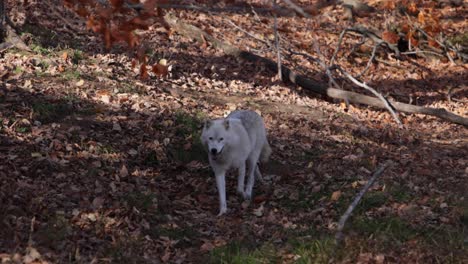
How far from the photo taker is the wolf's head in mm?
8789

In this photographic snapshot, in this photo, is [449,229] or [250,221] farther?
[250,221]

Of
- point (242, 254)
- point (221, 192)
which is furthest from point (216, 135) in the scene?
point (242, 254)

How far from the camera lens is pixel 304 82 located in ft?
50.7

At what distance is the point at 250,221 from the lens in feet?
27.5

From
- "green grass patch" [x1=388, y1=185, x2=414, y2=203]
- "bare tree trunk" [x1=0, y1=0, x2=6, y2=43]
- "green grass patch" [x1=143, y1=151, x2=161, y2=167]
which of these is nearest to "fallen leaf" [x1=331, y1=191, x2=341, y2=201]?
"green grass patch" [x1=388, y1=185, x2=414, y2=203]

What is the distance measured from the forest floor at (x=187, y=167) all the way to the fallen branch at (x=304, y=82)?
0.78ft

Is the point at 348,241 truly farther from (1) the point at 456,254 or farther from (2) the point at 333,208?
(2) the point at 333,208

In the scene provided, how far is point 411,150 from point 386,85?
5.72 m

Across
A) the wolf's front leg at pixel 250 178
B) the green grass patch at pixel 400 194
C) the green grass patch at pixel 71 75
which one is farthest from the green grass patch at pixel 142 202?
the green grass patch at pixel 71 75

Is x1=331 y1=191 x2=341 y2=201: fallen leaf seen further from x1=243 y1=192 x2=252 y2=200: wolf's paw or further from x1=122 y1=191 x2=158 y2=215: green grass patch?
x1=122 y1=191 x2=158 y2=215: green grass patch

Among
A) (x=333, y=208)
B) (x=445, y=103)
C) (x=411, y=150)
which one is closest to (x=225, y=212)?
(x=333, y=208)

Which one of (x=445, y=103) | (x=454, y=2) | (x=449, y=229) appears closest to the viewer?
(x=449, y=229)

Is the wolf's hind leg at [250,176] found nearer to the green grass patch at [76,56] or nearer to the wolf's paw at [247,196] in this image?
the wolf's paw at [247,196]

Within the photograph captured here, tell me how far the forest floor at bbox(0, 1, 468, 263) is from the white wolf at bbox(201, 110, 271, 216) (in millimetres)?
302
